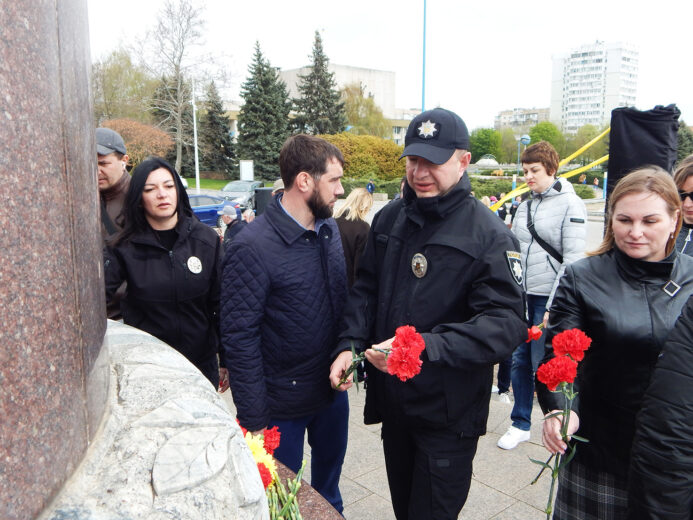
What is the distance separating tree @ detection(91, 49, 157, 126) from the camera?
33406mm

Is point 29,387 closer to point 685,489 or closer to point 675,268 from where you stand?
point 685,489

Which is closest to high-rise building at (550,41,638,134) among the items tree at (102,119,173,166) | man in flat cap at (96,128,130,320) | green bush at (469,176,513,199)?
green bush at (469,176,513,199)

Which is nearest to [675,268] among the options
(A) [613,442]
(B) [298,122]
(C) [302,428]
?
(A) [613,442]

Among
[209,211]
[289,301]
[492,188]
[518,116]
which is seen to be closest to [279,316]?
[289,301]

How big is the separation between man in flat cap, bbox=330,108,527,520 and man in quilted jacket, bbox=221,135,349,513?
0.26 meters

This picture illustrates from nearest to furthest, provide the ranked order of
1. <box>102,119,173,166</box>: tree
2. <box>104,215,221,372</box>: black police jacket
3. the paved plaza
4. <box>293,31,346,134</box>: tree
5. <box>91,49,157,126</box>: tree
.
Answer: <box>104,215,221,372</box>: black police jacket
the paved plaza
<box>102,119,173,166</box>: tree
<box>91,49,157,126</box>: tree
<box>293,31,346,134</box>: tree

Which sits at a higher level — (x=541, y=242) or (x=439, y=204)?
(x=439, y=204)

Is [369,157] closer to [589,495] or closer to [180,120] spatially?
[180,120]

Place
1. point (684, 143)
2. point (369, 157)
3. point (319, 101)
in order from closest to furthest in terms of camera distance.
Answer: point (369, 157) < point (684, 143) < point (319, 101)

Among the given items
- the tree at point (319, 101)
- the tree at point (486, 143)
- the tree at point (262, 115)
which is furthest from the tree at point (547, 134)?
the tree at point (262, 115)

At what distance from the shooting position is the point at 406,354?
1.88 metres

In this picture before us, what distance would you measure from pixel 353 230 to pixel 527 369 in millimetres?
1671

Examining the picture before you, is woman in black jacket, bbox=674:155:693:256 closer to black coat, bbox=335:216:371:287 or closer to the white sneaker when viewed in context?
the white sneaker

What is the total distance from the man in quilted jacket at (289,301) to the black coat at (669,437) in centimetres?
134
